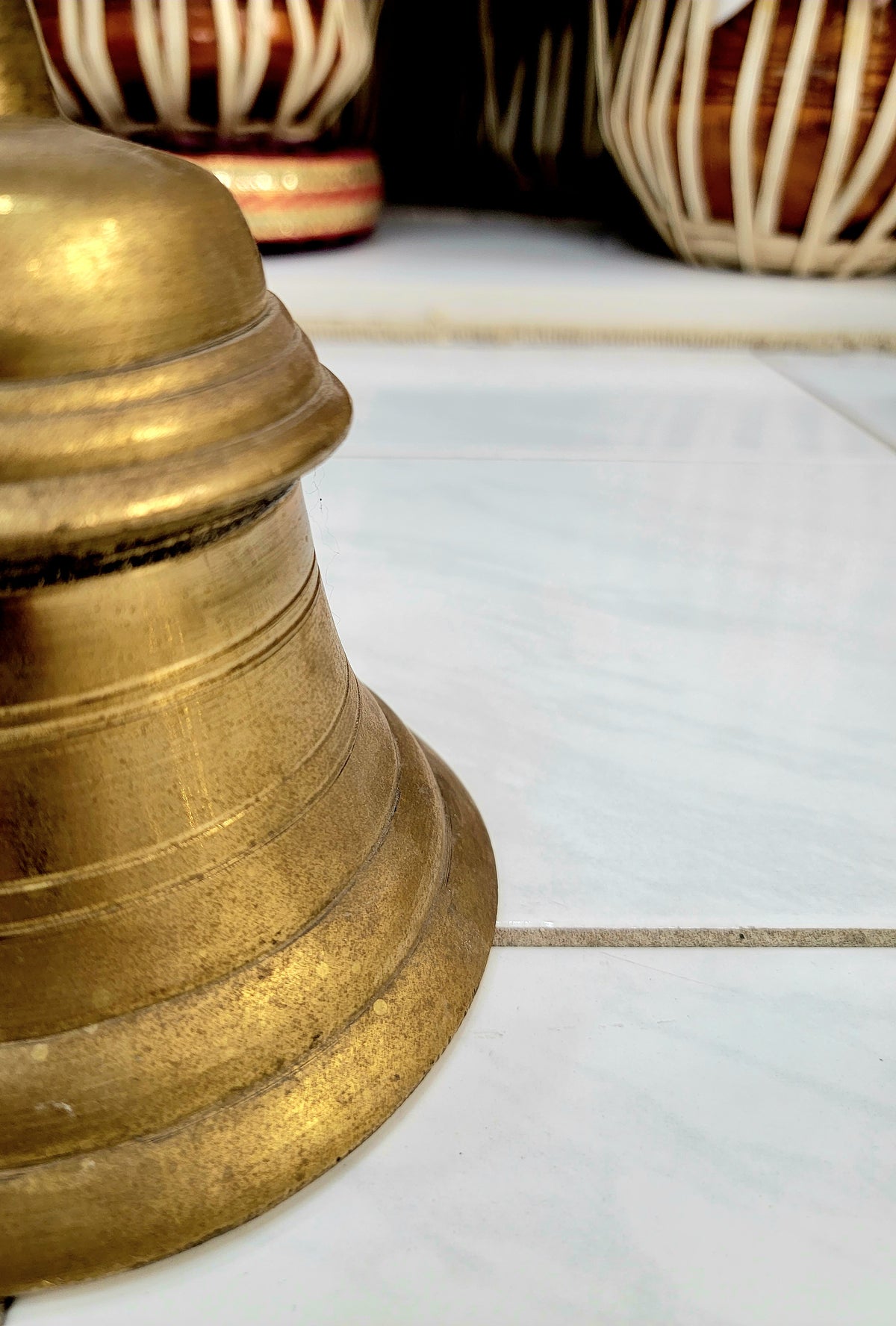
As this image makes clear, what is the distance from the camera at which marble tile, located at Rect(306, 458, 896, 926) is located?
1.17 feet

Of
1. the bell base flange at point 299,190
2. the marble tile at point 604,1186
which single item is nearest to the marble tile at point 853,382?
the bell base flange at point 299,190

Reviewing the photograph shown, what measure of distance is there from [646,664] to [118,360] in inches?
13.1

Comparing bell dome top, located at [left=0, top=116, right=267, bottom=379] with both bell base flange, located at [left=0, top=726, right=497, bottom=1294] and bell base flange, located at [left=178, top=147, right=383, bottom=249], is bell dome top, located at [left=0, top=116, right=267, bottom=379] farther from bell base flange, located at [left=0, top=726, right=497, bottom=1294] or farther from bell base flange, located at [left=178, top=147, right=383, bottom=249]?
bell base flange, located at [left=178, top=147, right=383, bottom=249]

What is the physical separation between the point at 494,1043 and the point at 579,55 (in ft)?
4.44

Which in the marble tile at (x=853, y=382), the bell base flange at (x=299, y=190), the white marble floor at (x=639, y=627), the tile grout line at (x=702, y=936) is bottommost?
the marble tile at (x=853, y=382)

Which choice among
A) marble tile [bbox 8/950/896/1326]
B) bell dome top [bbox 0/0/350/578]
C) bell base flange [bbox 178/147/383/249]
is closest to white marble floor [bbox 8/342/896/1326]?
marble tile [bbox 8/950/896/1326]

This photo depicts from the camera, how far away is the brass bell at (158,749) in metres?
0.19

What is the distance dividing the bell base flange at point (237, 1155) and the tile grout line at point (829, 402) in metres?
0.61

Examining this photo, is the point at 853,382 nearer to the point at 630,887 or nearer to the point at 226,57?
the point at 226,57

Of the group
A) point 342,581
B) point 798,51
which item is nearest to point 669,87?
point 798,51

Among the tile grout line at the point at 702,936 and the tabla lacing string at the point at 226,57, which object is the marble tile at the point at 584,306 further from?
the tile grout line at the point at 702,936

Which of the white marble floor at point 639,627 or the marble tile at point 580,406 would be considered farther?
the marble tile at point 580,406

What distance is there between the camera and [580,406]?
33.5 inches

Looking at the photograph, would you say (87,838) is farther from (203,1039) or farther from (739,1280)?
(739,1280)
